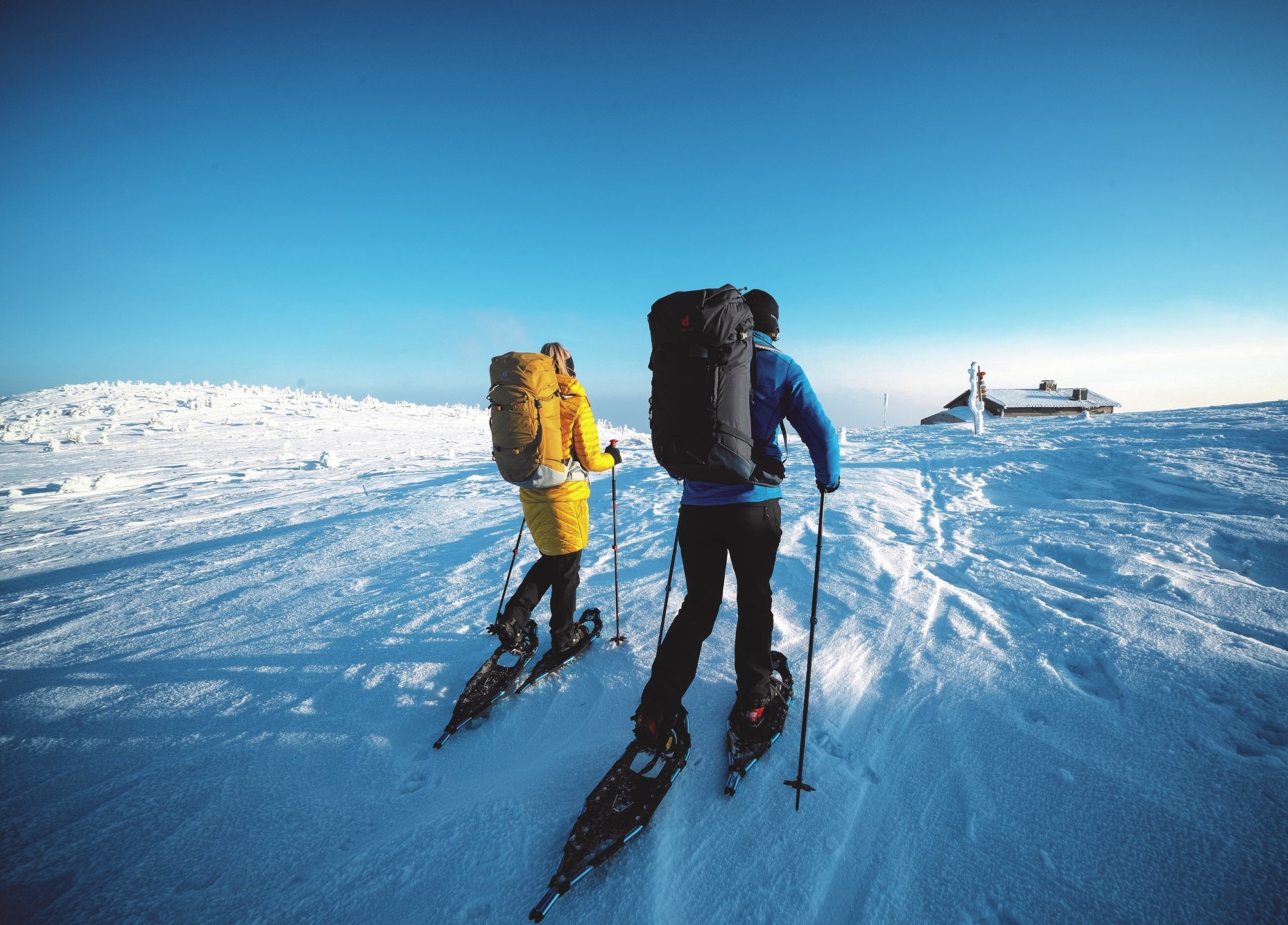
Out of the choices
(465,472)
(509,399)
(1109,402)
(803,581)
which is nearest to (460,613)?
(509,399)

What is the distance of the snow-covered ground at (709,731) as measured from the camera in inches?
83.9

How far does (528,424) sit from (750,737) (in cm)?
271

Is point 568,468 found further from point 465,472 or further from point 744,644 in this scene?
point 465,472

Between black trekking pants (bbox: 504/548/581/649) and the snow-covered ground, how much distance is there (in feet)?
1.28

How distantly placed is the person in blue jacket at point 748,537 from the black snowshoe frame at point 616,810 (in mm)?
257

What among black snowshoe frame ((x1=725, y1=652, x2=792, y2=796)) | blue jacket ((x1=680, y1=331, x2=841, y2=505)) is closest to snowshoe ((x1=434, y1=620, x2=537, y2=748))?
black snowshoe frame ((x1=725, y1=652, x2=792, y2=796))

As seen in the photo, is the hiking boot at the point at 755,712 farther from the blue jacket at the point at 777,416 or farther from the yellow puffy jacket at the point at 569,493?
the yellow puffy jacket at the point at 569,493

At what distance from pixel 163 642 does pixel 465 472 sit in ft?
25.0

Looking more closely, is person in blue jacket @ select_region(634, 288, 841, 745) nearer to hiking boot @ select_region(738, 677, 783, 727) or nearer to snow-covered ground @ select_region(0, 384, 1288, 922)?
hiking boot @ select_region(738, 677, 783, 727)

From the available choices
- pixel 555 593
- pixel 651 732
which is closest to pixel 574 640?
pixel 555 593

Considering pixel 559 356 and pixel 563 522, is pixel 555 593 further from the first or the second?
pixel 559 356

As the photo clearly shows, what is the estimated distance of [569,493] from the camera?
12.4ft

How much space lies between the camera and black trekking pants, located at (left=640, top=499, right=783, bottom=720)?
263 cm

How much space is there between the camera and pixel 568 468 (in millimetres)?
3768
